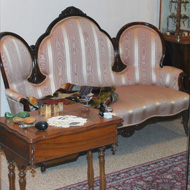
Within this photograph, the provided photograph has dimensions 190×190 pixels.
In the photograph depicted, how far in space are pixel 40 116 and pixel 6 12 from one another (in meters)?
1.62

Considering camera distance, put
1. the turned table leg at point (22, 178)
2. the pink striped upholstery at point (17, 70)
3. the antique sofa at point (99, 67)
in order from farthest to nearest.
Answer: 1. the antique sofa at point (99, 67)
2. the pink striped upholstery at point (17, 70)
3. the turned table leg at point (22, 178)

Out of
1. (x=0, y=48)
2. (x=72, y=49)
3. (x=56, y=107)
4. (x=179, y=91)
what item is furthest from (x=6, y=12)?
(x=179, y=91)

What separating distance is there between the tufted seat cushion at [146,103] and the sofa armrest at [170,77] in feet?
A: 0.37

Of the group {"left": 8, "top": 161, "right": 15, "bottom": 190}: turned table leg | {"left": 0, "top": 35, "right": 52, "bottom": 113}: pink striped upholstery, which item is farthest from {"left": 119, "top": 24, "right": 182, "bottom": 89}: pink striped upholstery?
{"left": 8, "top": 161, "right": 15, "bottom": 190}: turned table leg

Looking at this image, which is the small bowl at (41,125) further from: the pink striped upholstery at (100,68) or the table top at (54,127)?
the pink striped upholstery at (100,68)

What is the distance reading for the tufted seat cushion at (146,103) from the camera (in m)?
3.67

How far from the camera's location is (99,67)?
421cm

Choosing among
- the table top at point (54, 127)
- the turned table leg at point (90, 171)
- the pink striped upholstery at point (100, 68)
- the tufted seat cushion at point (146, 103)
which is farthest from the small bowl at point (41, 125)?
the tufted seat cushion at point (146, 103)

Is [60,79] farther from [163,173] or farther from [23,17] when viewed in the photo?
[163,173]

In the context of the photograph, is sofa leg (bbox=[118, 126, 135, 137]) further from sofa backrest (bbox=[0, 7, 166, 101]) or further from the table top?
the table top

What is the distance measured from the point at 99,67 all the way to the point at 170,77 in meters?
0.76

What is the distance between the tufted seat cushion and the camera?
12.1 feet

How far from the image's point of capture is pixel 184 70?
14.7ft

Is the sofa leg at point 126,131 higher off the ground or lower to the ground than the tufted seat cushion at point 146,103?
lower
